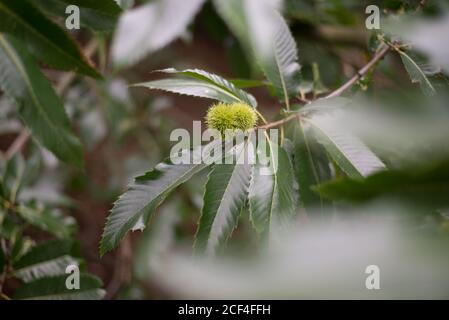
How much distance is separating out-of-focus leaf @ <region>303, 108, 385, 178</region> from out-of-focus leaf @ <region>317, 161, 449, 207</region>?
32 cm

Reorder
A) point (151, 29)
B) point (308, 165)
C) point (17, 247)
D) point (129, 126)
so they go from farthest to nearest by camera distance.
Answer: point (129, 126) → point (17, 247) → point (308, 165) → point (151, 29)

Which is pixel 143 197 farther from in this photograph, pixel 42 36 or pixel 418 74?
pixel 418 74

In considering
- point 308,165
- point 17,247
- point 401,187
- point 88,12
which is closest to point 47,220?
point 17,247

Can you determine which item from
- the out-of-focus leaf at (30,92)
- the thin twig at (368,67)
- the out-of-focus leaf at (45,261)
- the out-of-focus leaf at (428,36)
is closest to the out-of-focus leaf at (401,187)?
the out-of-focus leaf at (428,36)

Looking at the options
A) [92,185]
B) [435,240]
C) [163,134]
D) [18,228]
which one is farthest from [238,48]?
[435,240]

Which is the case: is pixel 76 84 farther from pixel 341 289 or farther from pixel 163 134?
pixel 341 289

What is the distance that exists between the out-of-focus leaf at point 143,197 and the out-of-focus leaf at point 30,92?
0.23 metres

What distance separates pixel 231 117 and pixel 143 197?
0.17 meters

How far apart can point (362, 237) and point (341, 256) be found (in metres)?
0.02

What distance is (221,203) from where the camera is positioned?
2.12ft

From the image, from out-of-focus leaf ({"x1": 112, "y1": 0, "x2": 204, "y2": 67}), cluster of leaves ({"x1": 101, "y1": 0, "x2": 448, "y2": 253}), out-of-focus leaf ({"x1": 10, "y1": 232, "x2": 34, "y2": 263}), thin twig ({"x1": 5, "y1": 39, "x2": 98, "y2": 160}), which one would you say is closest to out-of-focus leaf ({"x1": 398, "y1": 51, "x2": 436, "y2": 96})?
cluster of leaves ({"x1": 101, "y1": 0, "x2": 448, "y2": 253})

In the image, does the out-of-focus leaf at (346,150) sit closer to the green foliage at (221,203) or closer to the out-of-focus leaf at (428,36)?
the green foliage at (221,203)

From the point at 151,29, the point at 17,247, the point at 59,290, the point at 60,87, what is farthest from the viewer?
the point at 60,87

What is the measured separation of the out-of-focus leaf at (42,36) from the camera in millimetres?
744
